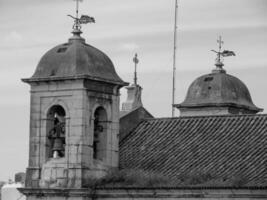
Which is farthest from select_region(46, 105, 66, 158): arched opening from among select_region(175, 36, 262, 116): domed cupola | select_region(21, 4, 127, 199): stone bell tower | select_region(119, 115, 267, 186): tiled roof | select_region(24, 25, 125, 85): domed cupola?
select_region(175, 36, 262, 116): domed cupola

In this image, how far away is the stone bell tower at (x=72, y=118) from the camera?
133 feet

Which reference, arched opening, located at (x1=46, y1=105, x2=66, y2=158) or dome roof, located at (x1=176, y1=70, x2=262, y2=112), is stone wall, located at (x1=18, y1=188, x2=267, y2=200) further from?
dome roof, located at (x1=176, y1=70, x2=262, y2=112)

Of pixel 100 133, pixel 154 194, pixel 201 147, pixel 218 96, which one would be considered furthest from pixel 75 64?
pixel 218 96

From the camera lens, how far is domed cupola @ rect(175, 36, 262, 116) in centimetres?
5269

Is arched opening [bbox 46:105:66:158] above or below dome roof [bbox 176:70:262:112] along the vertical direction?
below

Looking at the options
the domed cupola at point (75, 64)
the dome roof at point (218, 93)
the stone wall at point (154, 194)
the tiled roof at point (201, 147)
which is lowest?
the stone wall at point (154, 194)

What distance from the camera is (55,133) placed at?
41594 millimetres

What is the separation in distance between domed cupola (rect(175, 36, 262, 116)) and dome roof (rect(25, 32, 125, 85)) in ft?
38.0

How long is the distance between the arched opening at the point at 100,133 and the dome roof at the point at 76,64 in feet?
4.16

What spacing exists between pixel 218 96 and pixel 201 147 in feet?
39.8

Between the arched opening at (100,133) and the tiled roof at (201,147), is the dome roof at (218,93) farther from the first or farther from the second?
the arched opening at (100,133)

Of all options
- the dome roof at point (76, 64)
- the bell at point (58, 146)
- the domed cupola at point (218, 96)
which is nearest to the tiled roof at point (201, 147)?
the bell at point (58, 146)

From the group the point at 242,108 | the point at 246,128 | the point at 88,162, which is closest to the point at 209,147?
the point at 246,128

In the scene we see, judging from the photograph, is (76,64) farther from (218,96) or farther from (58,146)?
(218,96)
